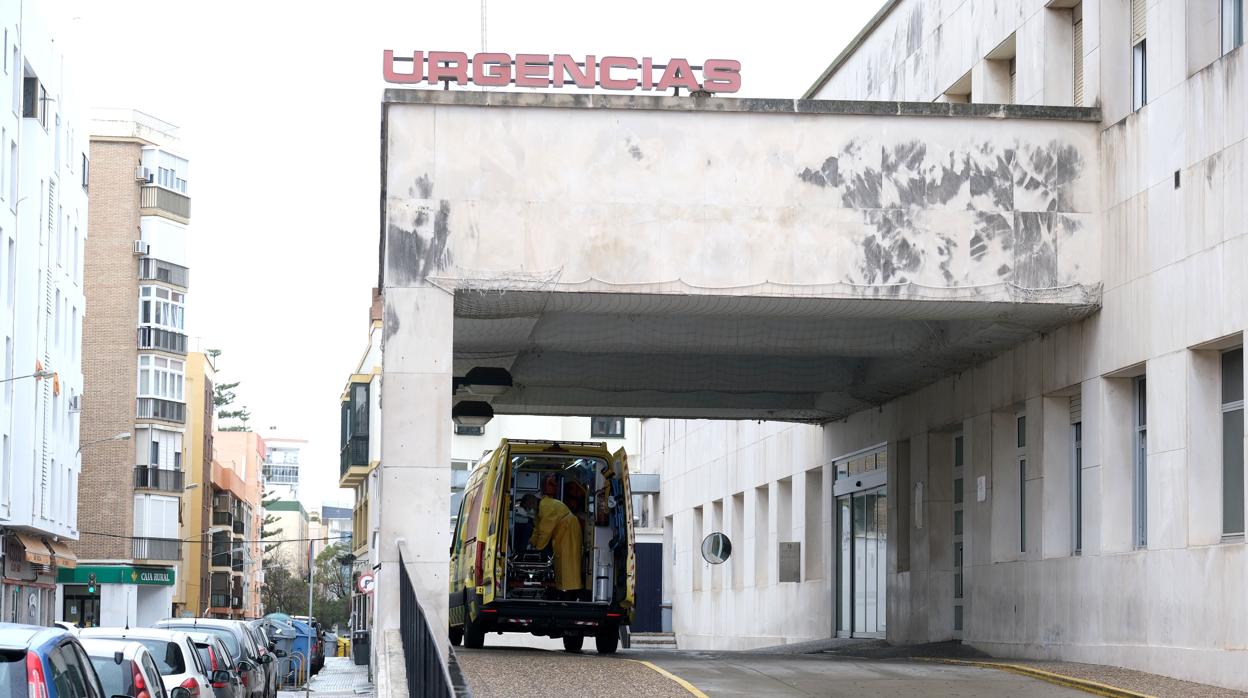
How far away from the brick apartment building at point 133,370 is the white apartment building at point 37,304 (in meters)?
20.9

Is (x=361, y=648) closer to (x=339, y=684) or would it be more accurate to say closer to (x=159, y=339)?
(x=339, y=684)

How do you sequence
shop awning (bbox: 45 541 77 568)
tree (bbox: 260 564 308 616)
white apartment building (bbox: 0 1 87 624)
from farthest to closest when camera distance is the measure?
tree (bbox: 260 564 308 616)
shop awning (bbox: 45 541 77 568)
white apartment building (bbox: 0 1 87 624)

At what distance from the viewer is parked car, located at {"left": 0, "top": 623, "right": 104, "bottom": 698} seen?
8727mm

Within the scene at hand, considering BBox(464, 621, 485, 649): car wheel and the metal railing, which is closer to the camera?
the metal railing

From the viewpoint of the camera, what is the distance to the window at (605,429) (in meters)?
71.0

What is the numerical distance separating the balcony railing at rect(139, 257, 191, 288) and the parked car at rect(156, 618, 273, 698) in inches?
2194

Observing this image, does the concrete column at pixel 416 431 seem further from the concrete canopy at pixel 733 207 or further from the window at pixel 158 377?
the window at pixel 158 377

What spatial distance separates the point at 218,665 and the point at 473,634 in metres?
4.52

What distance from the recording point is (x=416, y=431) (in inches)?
741

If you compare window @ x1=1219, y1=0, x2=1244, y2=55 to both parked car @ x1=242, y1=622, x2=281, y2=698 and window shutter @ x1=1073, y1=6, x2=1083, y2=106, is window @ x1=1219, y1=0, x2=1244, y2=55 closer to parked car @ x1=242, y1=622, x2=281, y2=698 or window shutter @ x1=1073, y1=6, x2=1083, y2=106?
window shutter @ x1=1073, y1=6, x2=1083, y2=106

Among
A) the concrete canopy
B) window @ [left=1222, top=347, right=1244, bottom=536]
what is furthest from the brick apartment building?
window @ [left=1222, top=347, right=1244, bottom=536]

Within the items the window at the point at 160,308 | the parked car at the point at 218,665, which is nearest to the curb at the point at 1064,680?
the parked car at the point at 218,665

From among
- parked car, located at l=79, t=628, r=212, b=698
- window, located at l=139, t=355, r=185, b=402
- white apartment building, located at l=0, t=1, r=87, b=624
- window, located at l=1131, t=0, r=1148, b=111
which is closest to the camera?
parked car, located at l=79, t=628, r=212, b=698

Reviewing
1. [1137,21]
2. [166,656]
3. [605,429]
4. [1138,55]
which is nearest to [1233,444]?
[1138,55]
